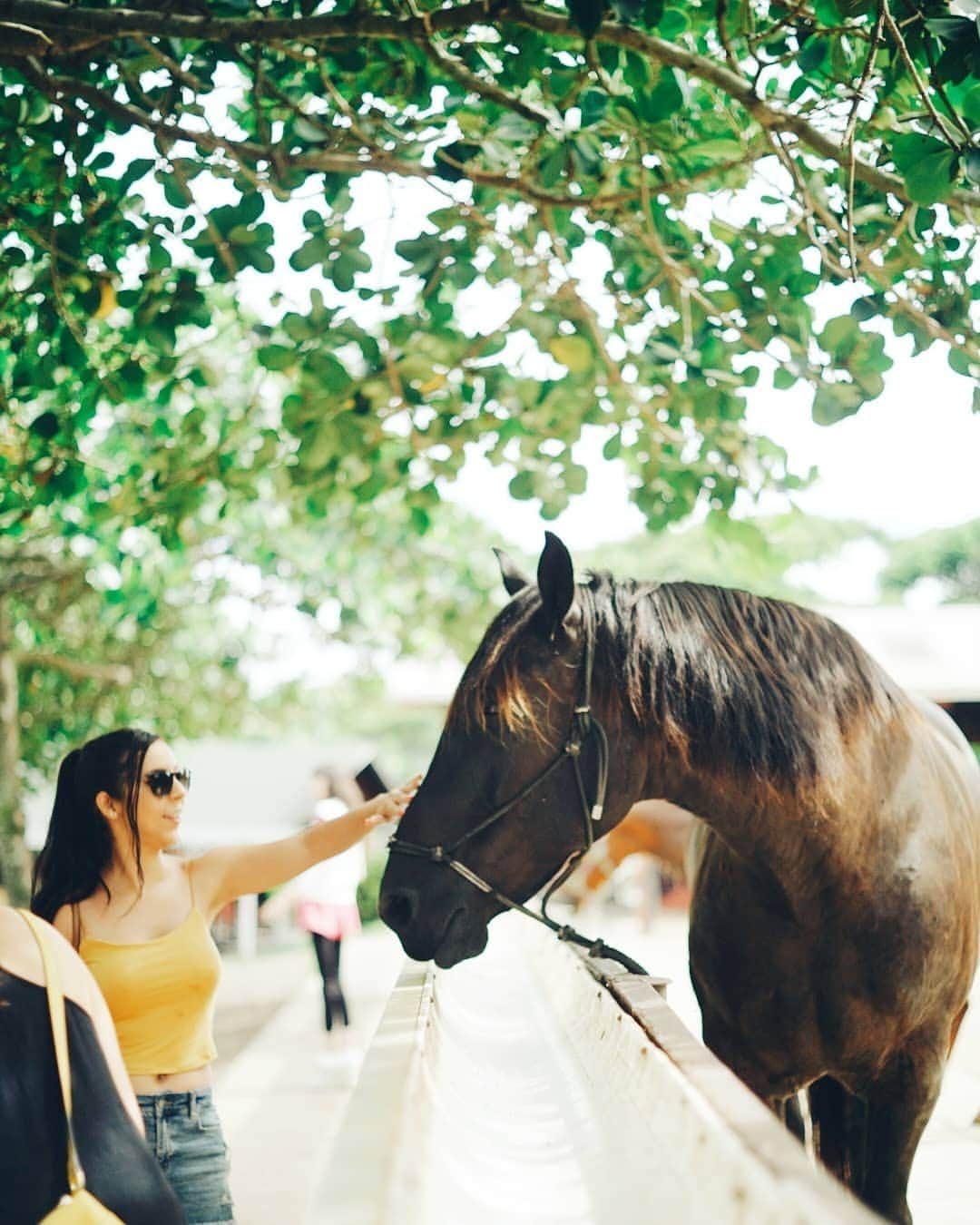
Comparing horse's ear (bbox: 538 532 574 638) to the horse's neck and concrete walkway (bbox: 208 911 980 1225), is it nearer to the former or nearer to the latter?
the horse's neck

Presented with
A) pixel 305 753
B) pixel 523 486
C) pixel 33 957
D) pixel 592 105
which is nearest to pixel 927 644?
pixel 523 486

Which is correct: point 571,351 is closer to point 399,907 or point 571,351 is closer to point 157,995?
point 399,907

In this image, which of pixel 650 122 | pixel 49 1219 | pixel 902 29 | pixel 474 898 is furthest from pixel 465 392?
pixel 49 1219

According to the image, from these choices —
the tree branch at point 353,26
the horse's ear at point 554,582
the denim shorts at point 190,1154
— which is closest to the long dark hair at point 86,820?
the denim shorts at point 190,1154

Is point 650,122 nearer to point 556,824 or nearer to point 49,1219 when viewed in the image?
point 556,824

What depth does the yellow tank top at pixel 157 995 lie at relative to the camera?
114 inches

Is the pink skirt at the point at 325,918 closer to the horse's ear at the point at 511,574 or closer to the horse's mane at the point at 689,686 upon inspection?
the horse's ear at the point at 511,574

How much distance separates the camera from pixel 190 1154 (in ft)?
9.39

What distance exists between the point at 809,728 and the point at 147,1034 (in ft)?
5.51

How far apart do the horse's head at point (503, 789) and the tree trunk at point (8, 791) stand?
8.13 meters

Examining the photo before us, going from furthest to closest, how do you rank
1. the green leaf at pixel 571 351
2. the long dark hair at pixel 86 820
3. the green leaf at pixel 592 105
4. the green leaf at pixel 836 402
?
the green leaf at pixel 571 351, the green leaf at pixel 836 402, the green leaf at pixel 592 105, the long dark hair at pixel 86 820

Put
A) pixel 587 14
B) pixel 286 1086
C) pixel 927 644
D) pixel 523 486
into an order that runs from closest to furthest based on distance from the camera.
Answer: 1. pixel 587 14
2. pixel 523 486
3. pixel 286 1086
4. pixel 927 644

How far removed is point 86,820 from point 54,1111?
1.25 meters

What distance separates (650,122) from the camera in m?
3.15
